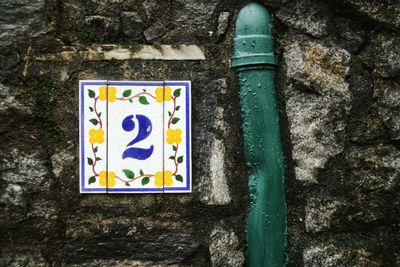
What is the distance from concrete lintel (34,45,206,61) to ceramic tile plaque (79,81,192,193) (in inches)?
3.0

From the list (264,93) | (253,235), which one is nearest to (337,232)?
(253,235)

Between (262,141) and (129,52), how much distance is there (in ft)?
1.44

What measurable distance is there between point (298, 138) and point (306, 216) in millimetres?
213

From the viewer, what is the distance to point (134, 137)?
122 cm

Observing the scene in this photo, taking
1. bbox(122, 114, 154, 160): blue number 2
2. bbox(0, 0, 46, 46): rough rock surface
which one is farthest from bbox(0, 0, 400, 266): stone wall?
bbox(122, 114, 154, 160): blue number 2

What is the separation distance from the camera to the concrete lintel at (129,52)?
1242mm

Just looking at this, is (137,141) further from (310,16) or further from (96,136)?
(310,16)

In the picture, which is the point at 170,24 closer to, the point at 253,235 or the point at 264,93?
the point at 264,93

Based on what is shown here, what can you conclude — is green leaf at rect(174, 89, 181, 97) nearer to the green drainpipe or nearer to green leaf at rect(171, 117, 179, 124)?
green leaf at rect(171, 117, 179, 124)

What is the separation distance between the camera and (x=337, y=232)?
122 centimetres

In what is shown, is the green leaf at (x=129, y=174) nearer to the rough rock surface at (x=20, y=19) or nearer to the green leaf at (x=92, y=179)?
the green leaf at (x=92, y=179)

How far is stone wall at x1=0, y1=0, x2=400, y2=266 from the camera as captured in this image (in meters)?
1.20

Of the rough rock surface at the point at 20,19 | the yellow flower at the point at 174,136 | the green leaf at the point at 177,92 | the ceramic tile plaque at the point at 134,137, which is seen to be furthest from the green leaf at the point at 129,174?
the rough rock surface at the point at 20,19

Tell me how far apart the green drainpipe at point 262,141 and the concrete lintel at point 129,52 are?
0.49 feet
